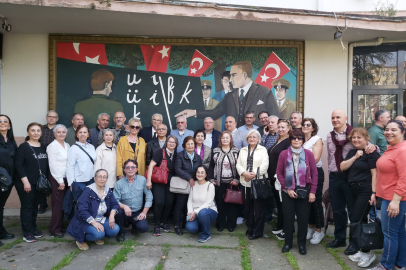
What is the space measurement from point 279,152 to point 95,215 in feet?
9.59

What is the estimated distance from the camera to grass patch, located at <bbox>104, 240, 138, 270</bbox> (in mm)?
3942

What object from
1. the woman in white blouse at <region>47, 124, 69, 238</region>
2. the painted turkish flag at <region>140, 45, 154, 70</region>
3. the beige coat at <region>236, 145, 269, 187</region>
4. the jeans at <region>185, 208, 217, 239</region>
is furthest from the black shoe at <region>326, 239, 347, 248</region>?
the painted turkish flag at <region>140, 45, 154, 70</region>

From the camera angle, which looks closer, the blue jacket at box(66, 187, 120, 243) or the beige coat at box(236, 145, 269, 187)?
the blue jacket at box(66, 187, 120, 243)

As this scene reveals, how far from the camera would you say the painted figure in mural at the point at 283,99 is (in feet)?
22.4

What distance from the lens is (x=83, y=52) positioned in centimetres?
679

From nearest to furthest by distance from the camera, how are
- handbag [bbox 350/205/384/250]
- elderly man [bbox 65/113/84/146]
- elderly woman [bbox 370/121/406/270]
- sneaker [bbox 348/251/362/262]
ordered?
elderly woman [bbox 370/121/406/270], handbag [bbox 350/205/384/250], sneaker [bbox 348/251/362/262], elderly man [bbox 65/113/84/146]

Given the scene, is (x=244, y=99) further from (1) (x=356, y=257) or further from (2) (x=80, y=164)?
(1) (x=356, y=257)

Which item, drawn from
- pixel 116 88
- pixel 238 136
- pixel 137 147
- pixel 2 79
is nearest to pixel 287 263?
pixel 238 136

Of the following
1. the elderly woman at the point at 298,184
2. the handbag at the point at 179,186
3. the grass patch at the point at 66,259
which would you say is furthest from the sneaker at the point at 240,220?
the grass patch at the point at 66,259

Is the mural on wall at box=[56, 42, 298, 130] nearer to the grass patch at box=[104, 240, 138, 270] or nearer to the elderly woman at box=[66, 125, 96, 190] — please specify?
the elderly woman at box=[66, 125, 96, 190]

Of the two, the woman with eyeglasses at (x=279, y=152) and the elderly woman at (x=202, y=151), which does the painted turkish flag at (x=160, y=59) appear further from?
the woman with eyeglasses at (x=279, y=152)

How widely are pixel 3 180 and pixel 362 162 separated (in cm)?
489

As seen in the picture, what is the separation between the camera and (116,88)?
682 centimetres

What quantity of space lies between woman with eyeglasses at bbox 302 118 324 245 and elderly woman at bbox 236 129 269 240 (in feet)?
2.27
